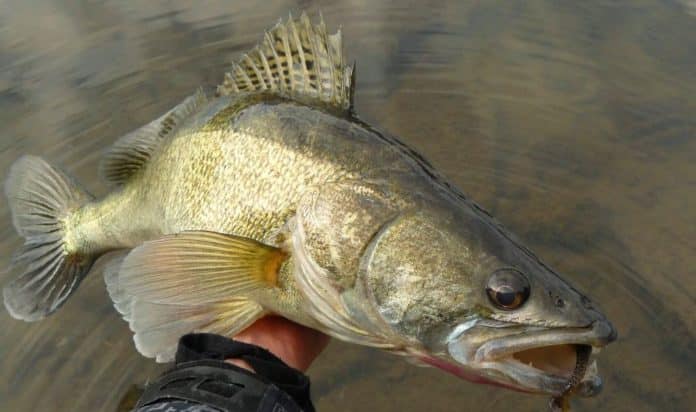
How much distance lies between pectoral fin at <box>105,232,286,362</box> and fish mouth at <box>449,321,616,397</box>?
2.31ft

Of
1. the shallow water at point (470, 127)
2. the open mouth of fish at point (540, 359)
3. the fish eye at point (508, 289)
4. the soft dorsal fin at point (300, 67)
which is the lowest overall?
the shallow water at point (470, 127)

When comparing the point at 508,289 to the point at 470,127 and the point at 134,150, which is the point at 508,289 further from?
the point at 470,127

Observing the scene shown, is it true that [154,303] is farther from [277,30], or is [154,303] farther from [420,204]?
[277,30]

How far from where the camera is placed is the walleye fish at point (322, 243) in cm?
147

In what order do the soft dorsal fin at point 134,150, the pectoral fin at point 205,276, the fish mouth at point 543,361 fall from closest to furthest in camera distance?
1. the fish mouth at point 543,361
2. the pectoral fin at point 205,276
3. the soft dorsal fin at point 134,150

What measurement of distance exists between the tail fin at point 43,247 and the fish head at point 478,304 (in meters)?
1.92

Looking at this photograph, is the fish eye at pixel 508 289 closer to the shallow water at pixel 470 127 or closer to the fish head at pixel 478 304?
the fish head at pixel 478 304

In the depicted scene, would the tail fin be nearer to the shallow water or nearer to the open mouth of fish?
the shallow water

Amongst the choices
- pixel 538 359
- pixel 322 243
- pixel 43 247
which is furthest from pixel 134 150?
pixel 538 359

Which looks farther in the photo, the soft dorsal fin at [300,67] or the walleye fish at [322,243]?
the soft dorsal fin at [300,67]

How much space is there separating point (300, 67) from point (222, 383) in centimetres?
122

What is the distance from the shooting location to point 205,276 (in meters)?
1.87

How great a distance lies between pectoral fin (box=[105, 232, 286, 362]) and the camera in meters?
1.83

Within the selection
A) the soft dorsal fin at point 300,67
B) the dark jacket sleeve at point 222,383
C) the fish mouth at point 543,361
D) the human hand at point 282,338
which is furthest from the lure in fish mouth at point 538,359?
the soft dorsal fin at point 300,67
